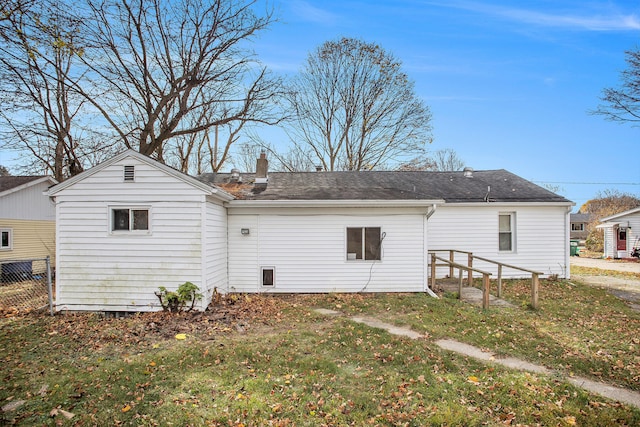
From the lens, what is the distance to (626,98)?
16.1 m

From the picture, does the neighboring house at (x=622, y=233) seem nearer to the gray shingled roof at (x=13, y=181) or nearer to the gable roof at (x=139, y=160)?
the gable roof at (x=139, y=160)

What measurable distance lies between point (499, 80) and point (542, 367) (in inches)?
566

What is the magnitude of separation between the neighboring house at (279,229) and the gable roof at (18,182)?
28.7 feet

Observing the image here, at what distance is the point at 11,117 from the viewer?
13219mm

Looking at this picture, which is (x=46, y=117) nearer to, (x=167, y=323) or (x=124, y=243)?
(x=124, y=243)

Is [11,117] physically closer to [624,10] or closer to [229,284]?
[229,284]

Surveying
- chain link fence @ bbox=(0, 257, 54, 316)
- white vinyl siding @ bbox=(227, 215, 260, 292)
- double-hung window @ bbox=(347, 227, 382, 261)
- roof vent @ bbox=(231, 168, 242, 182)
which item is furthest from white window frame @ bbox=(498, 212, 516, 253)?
chain link fence @ bbox=(0, 257, 54, 316)

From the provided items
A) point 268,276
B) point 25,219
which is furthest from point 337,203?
point 25,219

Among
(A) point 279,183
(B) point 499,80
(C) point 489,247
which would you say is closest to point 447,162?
(B) point 499,80

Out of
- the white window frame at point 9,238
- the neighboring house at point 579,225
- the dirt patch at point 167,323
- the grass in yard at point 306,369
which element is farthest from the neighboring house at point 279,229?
the neighboring house at point 579,225

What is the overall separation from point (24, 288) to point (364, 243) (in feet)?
38.9

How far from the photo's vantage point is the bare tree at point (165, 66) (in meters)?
15.4

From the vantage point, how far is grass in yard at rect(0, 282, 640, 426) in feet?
12.8

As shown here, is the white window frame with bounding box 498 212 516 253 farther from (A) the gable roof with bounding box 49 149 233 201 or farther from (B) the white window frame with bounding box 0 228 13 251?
(B) the white window frame with bounding box 0 228 13 251
